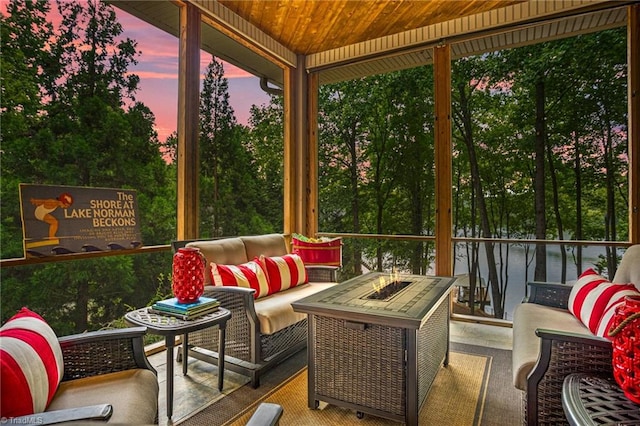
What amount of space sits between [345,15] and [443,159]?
79.0 inches

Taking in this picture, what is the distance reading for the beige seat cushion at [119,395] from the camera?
4.17 ft

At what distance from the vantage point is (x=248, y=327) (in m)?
2.55

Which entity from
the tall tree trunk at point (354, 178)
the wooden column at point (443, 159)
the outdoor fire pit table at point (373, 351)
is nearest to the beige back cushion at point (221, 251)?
the outdoor fire pit table at point (373, 351)

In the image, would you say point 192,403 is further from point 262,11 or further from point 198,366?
point 262,11

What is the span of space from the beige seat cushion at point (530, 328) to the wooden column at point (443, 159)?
1.45m

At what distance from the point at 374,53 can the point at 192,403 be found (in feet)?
14.1

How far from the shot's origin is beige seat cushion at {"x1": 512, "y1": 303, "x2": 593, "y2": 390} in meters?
1.74

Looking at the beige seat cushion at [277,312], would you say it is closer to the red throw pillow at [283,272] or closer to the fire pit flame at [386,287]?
the red throw pillow at [283,272]

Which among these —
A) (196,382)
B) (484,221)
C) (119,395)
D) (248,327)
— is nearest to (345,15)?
(484,221)

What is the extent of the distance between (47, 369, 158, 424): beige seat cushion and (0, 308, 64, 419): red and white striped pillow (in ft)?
0.19

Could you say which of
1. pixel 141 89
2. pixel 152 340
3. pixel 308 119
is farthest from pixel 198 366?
pixel 308 119

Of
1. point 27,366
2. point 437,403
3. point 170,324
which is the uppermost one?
point 27,366

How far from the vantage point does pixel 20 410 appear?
3.52 feet

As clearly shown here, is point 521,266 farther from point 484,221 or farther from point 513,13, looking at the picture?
point 513,13
